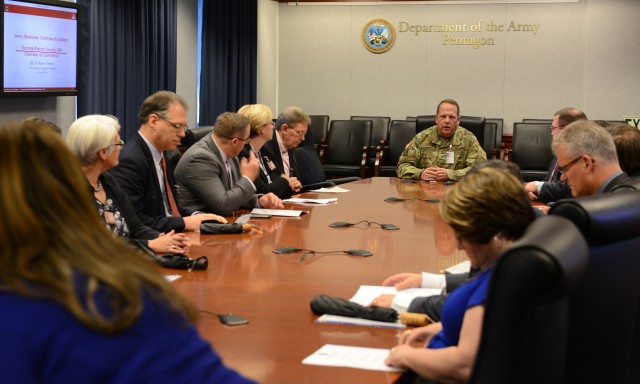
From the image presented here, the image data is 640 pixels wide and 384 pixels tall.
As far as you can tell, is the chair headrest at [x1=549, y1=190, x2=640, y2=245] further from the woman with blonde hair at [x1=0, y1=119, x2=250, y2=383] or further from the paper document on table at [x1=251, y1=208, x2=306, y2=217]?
the paper document on table at [x1=251, y1=208, x2=306, y2=217]

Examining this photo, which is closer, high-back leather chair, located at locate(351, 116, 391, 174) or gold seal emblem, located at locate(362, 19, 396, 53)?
high-back leather chair, located at locate(351, 116, 391, 174)

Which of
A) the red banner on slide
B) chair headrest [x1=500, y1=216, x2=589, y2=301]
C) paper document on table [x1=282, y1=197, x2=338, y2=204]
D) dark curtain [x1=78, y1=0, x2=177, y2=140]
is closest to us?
chair headrest [x1=500, y1=216, x2=589, y2=301]

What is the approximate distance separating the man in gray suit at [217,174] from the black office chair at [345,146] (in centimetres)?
568

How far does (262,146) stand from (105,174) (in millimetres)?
2538

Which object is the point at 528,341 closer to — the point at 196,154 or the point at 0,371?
the point at 0,371

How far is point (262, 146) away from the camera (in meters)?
6.26

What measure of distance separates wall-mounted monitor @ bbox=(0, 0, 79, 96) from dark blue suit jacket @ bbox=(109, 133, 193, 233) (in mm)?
2408

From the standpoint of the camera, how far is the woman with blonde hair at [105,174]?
11.8 feet

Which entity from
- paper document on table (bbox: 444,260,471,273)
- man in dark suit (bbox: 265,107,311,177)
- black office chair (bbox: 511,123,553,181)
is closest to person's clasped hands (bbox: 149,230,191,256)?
paper document on table (bbox: 444,260,471,273)

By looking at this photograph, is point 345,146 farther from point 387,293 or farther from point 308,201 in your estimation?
point 387,293

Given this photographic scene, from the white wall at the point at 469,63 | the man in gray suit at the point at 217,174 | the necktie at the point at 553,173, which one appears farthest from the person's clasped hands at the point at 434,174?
the white wall at the point at 469,63

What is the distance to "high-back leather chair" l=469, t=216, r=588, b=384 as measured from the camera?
140 centimetres

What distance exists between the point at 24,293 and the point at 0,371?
0.31ft

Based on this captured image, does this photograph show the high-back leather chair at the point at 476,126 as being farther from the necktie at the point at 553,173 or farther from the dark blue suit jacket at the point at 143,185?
the dark blue suit jacket at the point at 143,185
